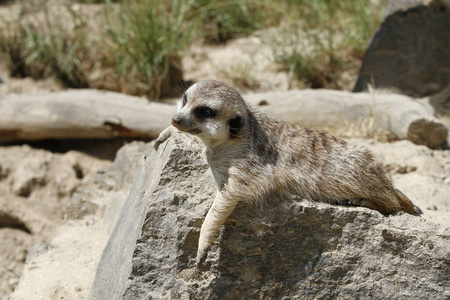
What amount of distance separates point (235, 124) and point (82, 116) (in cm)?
369

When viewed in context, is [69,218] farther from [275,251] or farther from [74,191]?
[275,251]

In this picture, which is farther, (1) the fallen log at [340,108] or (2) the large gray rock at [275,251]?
(1) the fallen log at [340,108]

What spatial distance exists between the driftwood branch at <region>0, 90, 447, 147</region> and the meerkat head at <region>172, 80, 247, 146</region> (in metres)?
2.86

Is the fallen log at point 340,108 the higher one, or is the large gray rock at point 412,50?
the large gray rock at point 412,50

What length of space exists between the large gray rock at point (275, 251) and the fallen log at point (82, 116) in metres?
3.17

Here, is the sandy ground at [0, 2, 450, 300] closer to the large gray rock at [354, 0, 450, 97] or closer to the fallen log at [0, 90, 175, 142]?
the fallen log at [0, 90, 175, 142]

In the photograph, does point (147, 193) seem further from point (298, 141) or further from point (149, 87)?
point (149, 87)

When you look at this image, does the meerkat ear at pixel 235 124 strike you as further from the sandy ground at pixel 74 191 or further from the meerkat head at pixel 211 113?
the sandy ground at pixel 74 191

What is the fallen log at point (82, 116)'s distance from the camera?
19.3ft

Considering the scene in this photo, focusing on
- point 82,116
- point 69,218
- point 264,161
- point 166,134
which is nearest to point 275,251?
point 264,161

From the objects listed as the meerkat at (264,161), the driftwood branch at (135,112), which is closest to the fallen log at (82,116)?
the driftwood branch at (135,112)

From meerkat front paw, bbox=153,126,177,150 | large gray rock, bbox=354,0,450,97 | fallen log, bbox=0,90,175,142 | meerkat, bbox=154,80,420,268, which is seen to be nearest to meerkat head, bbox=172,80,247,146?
meerkat, bbox=154,80,420,268

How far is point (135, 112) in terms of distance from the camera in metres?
5.91

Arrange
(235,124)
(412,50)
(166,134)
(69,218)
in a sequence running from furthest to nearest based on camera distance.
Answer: (412,50), (69,218), (166,134), (235,124)
